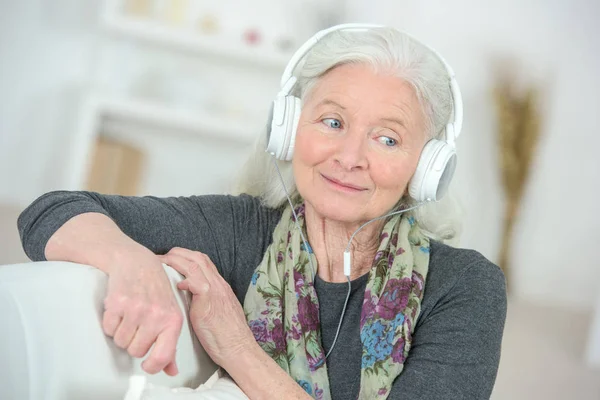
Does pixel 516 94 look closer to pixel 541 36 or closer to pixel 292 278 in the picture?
pixel 541 36

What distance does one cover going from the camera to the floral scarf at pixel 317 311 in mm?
1391

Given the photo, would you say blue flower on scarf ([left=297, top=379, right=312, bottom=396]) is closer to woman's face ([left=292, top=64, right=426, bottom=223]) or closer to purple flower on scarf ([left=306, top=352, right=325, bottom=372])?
purple flower on scarf ([left=306, top=352, right=325, bottom=372])

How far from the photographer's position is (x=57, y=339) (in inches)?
37.0

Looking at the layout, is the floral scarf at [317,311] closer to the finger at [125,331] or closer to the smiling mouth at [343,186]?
the smiling mouth at [343,186]

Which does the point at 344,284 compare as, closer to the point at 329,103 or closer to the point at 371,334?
the point at 371,334

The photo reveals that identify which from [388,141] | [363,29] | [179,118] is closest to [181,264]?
[388,141]

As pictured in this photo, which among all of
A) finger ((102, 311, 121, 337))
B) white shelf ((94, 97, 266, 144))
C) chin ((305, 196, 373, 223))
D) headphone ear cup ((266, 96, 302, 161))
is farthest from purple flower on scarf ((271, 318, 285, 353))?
white shelf ((94, 97, 266, 144))

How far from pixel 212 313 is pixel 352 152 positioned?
42 centimetres

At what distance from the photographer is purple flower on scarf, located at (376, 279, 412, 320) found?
1.44 m

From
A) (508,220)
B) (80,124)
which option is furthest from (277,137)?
(508,220)

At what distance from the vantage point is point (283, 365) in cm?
143

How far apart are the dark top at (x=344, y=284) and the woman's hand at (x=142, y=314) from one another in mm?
219

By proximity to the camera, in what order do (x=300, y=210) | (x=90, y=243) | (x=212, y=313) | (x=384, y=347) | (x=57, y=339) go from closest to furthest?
(x=57, y=339) < (x=90, y=243) < (x=212, y=313) < (x=384, y=347) < (x=300, y=210)

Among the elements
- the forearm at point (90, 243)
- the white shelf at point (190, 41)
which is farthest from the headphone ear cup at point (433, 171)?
the white shelf at point (190, 41)
